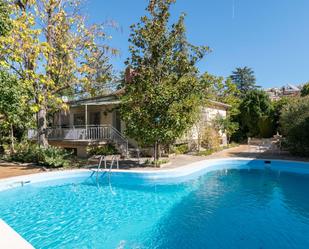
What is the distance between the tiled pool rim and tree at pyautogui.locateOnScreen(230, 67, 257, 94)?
177 ft

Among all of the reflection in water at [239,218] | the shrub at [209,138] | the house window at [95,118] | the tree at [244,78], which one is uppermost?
the tree at [244,78]

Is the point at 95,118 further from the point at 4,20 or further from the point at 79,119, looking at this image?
the point at 4,20

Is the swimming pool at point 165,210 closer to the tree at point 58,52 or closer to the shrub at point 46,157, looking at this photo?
the shrub at point 46,157

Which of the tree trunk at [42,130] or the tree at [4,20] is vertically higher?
the tree at [4,20]

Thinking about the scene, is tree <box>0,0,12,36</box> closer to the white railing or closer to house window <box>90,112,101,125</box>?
the white railing

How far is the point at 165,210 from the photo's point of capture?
764 cm

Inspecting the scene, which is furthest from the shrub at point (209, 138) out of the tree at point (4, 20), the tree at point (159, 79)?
the tree at point (4, 20)

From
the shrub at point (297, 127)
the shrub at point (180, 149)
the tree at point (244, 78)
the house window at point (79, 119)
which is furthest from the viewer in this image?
the tree at point (244, 78)

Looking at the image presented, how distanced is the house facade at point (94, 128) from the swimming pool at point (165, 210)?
488cm

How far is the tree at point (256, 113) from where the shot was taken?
84.8ft

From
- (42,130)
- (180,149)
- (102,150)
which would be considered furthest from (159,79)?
(42,130)

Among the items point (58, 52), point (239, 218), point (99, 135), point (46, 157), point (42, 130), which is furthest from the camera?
point (99, 135)

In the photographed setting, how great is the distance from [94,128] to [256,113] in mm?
18581

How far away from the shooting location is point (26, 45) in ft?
39.7
